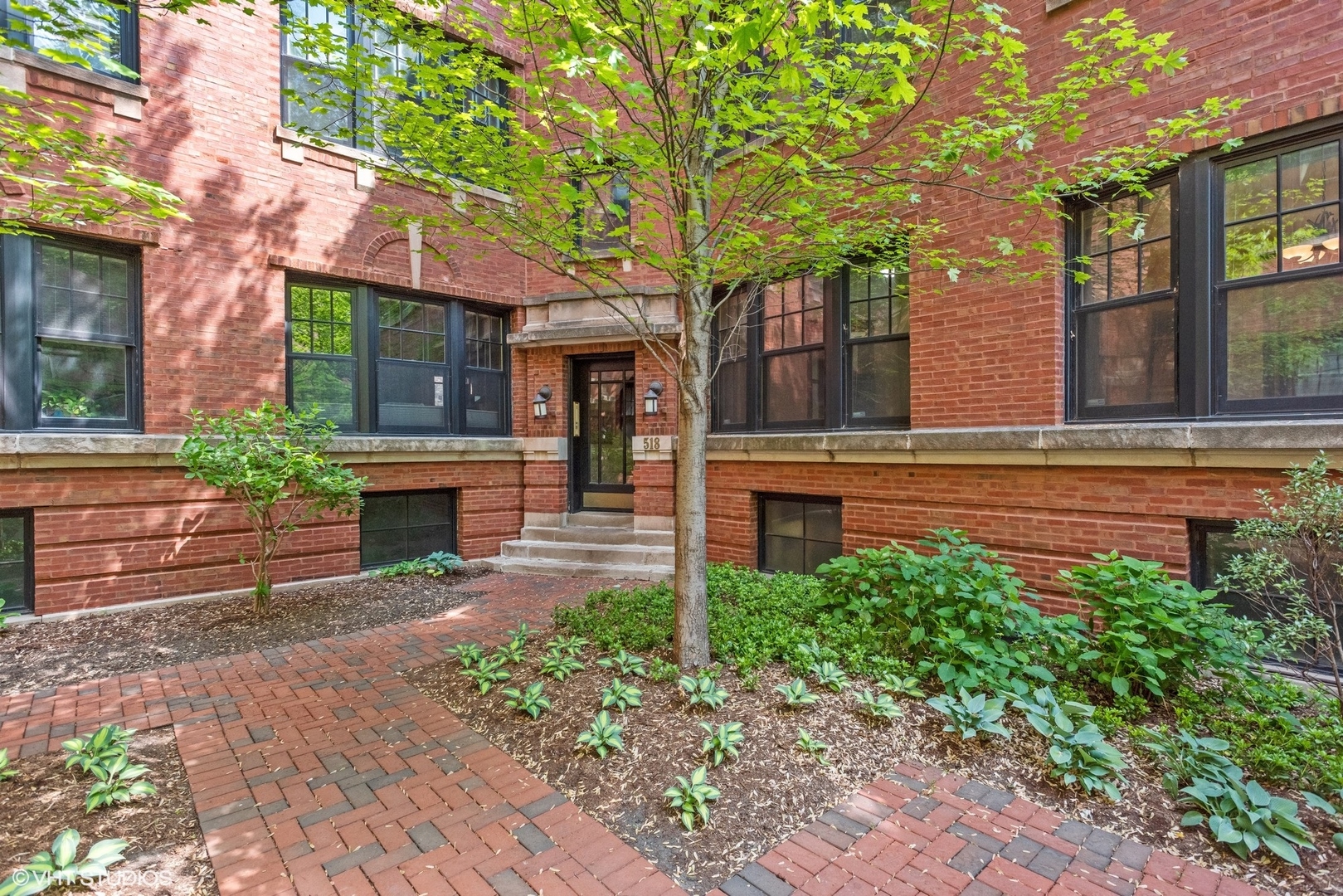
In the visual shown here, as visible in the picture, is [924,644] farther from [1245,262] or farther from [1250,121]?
[1250,121]

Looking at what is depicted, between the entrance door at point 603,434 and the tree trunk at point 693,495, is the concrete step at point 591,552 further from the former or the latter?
the tree trunk at point 693,495

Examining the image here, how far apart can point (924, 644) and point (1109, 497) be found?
2016 millimetres

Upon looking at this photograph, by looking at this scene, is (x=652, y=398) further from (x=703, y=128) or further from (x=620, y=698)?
(x=620, y=698)

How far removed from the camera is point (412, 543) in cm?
823

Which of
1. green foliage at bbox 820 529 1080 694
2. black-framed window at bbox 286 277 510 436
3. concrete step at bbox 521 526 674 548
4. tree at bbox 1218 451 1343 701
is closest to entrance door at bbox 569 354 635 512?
concrete step at bbox 521 526 674 548

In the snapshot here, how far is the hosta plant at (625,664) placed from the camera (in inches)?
155

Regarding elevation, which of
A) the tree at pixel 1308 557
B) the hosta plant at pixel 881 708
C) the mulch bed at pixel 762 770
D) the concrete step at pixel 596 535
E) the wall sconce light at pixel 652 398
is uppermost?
the wall sconce light at pixel 652 398

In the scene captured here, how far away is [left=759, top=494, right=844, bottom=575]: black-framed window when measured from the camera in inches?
267

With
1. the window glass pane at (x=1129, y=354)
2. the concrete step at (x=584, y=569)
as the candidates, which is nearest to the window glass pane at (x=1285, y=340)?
the window glass pane at (x=1129, y=354)

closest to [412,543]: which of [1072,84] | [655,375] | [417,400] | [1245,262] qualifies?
[417,400]

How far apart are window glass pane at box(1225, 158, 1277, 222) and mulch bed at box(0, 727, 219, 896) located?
22.7 feet

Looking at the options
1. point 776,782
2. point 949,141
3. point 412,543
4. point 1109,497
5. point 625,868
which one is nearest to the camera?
point 625,868

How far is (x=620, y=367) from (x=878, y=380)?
389cm

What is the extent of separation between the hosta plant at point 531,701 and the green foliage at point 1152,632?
3.20 m
